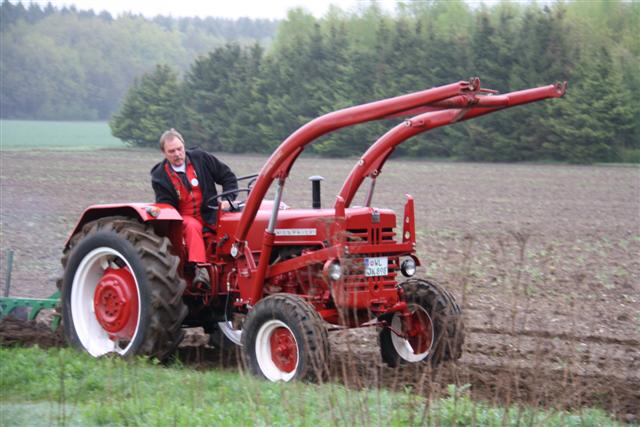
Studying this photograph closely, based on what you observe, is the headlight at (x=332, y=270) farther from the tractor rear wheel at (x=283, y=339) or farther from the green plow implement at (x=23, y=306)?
the green plow implement at (x=23, y=306)

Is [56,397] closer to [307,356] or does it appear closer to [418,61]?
[307,356]

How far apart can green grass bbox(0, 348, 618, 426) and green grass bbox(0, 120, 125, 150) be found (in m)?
28.9

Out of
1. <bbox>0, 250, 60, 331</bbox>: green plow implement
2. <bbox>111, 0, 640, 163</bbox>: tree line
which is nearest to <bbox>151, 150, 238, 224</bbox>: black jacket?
<bbox>0, 250, 60, 331</bbox>: green plow implement

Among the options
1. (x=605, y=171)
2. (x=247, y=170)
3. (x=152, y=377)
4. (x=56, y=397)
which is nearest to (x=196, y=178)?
(x=152, y=377)

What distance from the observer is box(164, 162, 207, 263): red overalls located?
24.1ft

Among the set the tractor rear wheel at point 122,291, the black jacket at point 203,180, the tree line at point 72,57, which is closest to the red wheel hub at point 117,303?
the tractor rear wheel at point 122,291

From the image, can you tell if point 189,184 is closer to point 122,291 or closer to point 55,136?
point 122,291

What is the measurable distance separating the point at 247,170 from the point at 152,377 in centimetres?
2587

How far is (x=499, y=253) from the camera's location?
44.9 ft

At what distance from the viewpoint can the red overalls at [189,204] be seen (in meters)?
7.35

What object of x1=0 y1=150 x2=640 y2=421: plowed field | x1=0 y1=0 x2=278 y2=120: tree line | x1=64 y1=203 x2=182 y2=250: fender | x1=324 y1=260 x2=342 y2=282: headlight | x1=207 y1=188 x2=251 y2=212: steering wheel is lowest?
x1=0 y1=150 x2=640 y2=421: plowed field

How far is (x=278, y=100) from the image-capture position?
4569 cm

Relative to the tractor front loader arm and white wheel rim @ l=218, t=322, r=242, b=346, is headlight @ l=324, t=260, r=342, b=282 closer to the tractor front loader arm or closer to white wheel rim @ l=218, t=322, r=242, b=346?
the tractor front loader arm

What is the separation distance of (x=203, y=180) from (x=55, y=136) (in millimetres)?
34105
